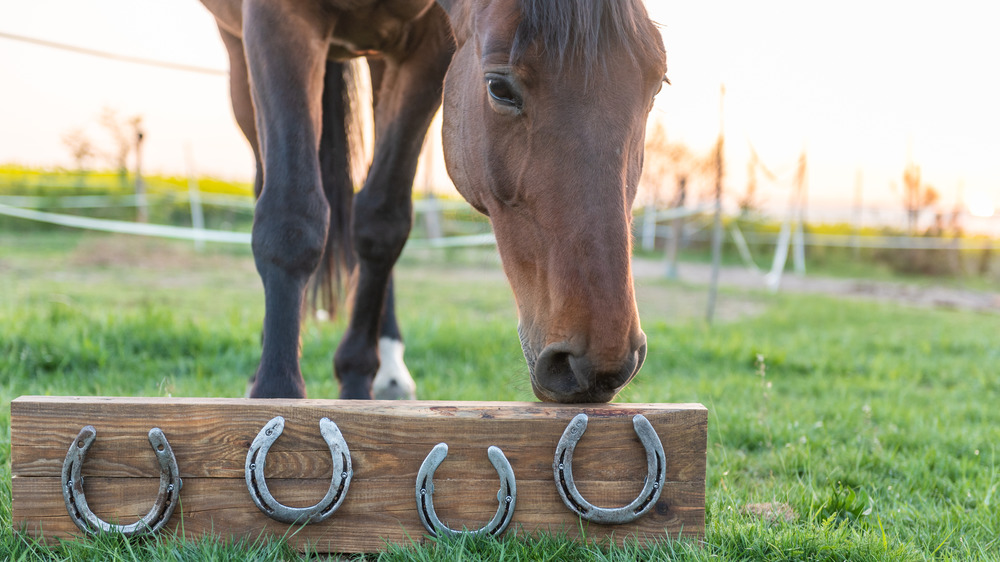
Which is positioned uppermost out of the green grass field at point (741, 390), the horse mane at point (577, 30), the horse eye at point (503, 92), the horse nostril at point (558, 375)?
the horse mane at point (577, 30)

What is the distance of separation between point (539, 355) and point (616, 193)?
377 millimetres

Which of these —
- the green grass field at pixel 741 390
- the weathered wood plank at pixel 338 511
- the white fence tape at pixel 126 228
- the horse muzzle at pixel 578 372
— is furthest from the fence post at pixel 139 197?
the horse muzzle at pixel 578 372

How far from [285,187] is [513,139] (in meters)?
0.75

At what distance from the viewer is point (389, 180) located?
9.06 ft

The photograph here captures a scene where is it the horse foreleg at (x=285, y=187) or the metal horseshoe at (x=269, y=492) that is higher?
the horse foreleg at (x=285, y=187)

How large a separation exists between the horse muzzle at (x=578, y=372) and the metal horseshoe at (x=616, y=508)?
0.07m

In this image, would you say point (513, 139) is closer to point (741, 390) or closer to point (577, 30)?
point (577, 30)

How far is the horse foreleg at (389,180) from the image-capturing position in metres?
2.60

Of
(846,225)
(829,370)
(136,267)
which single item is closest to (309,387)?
(829,370)

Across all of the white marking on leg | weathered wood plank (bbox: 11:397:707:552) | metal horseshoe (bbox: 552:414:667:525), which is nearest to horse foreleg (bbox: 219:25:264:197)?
the white marking on leg

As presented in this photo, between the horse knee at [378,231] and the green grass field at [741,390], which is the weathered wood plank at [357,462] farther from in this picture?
the horse knee at [378,231]

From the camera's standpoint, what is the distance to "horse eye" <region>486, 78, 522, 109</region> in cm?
157

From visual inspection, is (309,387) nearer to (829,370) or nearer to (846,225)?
(829,370)

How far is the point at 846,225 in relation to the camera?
738 inches
